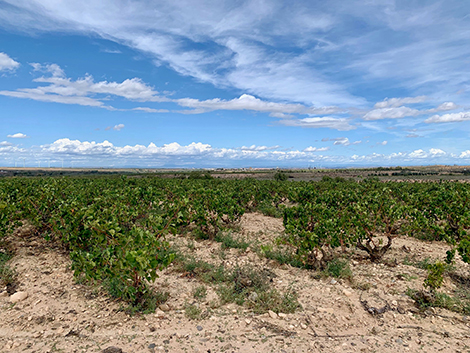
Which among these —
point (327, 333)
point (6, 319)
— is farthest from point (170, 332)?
point (6, 319)

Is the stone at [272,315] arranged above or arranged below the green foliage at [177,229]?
below

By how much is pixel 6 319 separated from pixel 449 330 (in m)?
8.95

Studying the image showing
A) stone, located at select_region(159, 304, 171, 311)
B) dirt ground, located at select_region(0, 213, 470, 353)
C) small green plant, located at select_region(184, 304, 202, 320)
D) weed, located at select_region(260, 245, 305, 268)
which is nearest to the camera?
dirt ground, located at select_region(0, 213, 470, 353)

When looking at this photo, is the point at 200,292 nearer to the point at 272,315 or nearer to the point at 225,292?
the point at 225,292

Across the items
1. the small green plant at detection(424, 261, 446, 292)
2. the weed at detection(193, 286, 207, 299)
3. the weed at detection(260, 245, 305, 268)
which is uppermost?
the small green plant at detection(424, 261, 446, 292)

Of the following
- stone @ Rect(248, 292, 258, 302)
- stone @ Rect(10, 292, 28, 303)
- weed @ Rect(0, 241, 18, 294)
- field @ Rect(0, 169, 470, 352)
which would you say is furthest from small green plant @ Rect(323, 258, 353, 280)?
weed @ Rect(0, 241, 18, 294)

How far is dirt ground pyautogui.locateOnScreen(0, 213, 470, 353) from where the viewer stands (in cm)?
492

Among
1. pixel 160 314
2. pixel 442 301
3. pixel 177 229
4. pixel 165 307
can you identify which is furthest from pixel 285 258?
pixel 160 314

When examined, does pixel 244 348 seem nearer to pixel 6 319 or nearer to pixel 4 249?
pixel 6 319

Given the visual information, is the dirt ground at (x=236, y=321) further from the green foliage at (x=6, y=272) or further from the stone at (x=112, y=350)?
the green foliage at (x=6, y=272)

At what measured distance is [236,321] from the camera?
5.67 m

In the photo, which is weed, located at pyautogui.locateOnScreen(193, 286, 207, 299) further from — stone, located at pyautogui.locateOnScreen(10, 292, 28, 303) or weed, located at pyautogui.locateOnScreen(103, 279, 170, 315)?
stone, located at pyautogui.locateOnScreen(10, 292, 28, 303)

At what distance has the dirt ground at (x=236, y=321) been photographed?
4918mm

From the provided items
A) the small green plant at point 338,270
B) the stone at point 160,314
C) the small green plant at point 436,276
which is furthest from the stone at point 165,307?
the small green plant at point 436,276
